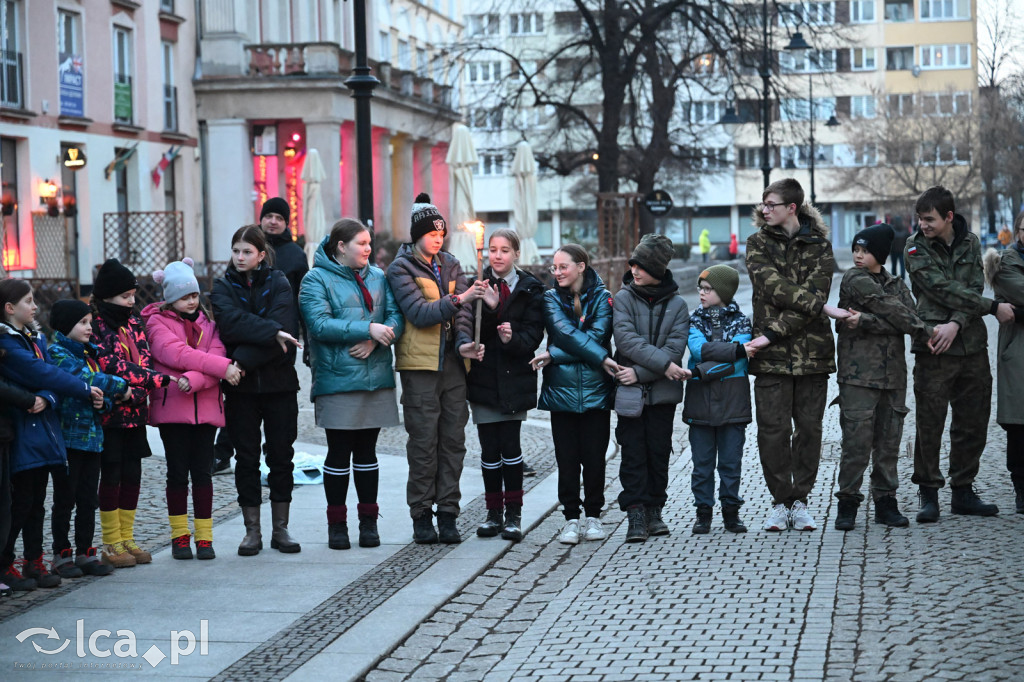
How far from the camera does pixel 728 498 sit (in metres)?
8.47

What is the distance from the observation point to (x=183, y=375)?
25.9ft

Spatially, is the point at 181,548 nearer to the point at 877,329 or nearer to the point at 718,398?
the point at 718,398

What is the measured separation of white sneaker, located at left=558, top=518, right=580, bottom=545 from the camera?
8.38 metres

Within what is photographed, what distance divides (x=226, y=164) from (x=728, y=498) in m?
32.9

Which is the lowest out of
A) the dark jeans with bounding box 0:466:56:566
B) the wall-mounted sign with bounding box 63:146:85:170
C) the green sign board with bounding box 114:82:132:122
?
the dark jeans with bounding box 0:466:56:566

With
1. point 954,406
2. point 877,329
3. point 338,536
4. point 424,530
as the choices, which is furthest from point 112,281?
point 954,406

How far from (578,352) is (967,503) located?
8.69 feet

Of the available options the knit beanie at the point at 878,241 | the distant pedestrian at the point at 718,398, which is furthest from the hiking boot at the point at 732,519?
the knit beanie at the point at 878,241

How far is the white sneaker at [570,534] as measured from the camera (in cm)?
838

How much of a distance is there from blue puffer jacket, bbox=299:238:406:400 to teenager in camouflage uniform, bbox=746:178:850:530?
7.18ft

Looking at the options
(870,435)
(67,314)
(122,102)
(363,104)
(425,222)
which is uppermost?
(122,102)

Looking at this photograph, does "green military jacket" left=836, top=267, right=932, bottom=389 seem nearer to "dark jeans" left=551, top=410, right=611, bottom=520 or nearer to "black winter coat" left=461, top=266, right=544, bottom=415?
"dark jeans" left=551, top=410, right=611, bottom=520

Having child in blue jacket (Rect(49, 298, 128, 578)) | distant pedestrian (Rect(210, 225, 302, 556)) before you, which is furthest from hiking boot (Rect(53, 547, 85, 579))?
distant pedestrian (Rect(210, 225, 302, 556))

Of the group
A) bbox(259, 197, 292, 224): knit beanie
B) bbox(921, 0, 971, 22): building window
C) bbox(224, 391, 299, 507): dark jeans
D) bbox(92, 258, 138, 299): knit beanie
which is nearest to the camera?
bbox(92, 258, 138, 299): knit beanie
